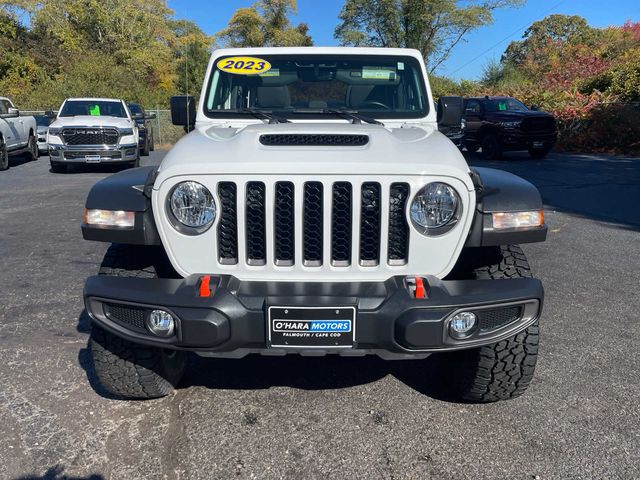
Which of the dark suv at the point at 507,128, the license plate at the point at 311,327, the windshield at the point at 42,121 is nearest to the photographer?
the license plate at the point at 311,327

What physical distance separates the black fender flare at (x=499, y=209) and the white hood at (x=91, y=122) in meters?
12.0

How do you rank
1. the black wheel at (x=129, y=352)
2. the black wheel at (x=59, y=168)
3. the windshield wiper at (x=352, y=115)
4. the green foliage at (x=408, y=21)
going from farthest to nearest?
the green foliage at (x=408, y=21)
the black wheel at (x=59, y=168)
the windshield wiper at (x=352, y=115)
the black wheel at (x=129, y=352)

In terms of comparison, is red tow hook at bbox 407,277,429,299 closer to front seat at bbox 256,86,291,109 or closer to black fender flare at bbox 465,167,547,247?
black fender flare at bbox 465,167,547,247

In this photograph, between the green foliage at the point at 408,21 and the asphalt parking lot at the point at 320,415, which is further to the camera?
the green foliage at the point at 408,21

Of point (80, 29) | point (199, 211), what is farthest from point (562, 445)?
point (80, 29)

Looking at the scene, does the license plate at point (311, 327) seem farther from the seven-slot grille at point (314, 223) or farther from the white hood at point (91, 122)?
the white hood at point (91, 122)

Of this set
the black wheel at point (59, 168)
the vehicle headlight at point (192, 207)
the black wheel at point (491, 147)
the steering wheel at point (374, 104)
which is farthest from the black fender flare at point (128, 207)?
the black wheel at point (491, 147)

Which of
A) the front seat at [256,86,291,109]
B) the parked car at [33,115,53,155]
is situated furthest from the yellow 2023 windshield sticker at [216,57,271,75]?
the parked car at [33,115,53,155]

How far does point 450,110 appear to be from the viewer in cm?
402

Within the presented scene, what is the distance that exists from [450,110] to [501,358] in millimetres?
1847

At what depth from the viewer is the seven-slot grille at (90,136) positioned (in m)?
Result: 13.1

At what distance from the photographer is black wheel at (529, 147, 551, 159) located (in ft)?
53.2

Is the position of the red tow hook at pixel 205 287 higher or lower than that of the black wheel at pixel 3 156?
higher

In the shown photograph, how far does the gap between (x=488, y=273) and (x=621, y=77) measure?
816 inches
